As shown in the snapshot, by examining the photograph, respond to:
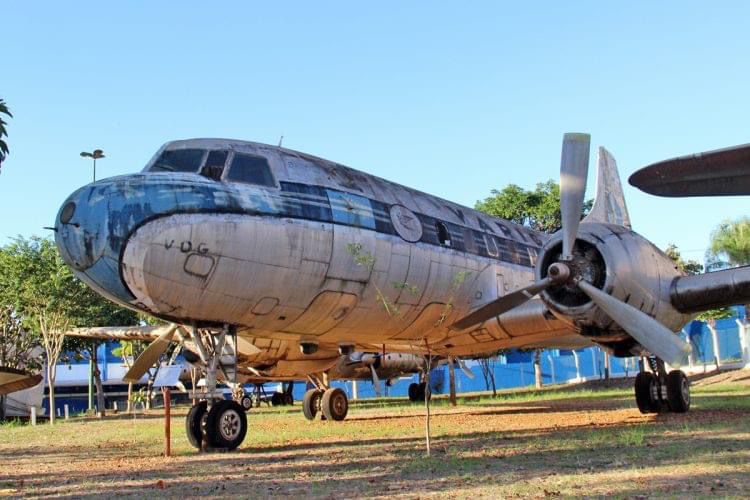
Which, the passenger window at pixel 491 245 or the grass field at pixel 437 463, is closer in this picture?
the grass field at pixel 437 463

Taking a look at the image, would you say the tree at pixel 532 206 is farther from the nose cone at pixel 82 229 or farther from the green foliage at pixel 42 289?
the nose cone at pixel 82 229

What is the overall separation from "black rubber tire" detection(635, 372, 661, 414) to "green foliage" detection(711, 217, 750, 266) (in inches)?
1447

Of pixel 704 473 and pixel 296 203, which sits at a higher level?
pixel 296 203

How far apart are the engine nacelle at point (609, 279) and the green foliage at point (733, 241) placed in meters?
40.0

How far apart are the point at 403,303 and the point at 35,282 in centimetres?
2308

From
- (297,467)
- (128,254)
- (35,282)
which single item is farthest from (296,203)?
(35,282)

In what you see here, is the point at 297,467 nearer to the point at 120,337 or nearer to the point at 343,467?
the point at 343,467

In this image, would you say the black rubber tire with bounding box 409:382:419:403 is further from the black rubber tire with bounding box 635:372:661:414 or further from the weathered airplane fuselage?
the weathered airplane fuselage

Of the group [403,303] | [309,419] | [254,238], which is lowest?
[309,419]

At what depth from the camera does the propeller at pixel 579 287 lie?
11070 mm

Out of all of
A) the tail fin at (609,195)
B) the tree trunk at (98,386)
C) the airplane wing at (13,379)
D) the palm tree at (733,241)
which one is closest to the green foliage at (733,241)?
the palm tree at (733,241)

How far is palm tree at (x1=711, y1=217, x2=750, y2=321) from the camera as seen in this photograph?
48875 millimetres

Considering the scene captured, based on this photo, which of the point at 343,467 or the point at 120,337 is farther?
the point at 120,337

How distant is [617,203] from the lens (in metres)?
16.8
